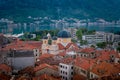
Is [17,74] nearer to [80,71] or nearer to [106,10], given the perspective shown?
[80,71]

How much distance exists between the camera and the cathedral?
1595 centimetres

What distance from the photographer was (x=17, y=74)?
1123 centimetres

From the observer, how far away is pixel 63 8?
80.6 meters

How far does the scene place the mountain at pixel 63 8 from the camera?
216 feet

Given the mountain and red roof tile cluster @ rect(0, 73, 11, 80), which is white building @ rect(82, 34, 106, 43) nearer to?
red roof tile cluster @ rect(0, 73, 11, 80)

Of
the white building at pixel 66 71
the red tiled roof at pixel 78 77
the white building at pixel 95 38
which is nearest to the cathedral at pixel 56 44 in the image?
the white building at pixel 66 71

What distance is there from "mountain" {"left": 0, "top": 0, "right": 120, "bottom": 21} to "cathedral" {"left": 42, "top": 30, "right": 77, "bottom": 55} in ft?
145

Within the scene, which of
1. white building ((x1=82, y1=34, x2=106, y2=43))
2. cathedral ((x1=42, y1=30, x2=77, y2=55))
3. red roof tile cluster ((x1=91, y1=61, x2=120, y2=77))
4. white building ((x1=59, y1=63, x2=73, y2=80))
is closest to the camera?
red roof tile cluster ((x1=91, y1=61, x2=120, y2=77))

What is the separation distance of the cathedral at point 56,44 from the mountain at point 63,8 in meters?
44.1

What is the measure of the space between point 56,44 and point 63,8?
6472 centimetres

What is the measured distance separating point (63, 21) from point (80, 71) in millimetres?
55292

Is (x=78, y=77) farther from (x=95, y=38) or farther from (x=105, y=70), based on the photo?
(x=95, y=38)

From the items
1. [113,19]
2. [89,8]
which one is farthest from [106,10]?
[113,19]

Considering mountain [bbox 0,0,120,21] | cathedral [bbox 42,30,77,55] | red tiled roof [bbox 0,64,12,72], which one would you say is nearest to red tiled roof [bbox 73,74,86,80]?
red tiled roof [bbox 0,64,12,72]
